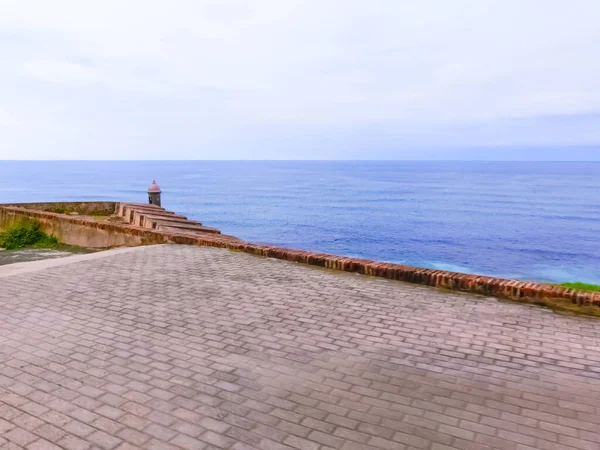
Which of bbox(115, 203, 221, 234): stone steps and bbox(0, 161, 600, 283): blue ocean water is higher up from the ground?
bbox(115, 203, 221, 234): stone steps

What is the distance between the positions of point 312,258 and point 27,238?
10.1 metres

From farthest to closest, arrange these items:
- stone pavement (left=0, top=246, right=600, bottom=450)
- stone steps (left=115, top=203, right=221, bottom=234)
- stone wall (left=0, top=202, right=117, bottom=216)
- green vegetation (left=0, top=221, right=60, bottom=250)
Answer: stone wall (left=0, top=202, right=117, bottom=216), green vegetation (left=0, top=221, right=60, bottom=250), stone steps (left=115, top=203, right=221, bottom=234), stone pavement (left=0, top=246, right=600, bottom=450)

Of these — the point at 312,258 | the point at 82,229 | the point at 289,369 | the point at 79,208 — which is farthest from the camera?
the point at 79,208

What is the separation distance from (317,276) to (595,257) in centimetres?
3255

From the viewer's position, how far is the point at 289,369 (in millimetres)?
4141

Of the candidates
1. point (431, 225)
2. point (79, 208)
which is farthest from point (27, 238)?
point (431, 225)

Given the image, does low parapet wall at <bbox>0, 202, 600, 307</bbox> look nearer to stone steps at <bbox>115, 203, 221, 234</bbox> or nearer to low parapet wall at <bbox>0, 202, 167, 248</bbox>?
low parapet wall at <bbox>0, 202, 167, 248</bbox>

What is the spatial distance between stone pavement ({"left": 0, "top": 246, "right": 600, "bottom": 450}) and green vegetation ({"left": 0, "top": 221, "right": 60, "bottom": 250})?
7.58 meters

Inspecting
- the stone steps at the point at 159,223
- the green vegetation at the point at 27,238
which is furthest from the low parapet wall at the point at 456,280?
the green vegetation at the point at 27,238

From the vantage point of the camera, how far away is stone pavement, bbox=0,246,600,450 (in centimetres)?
321

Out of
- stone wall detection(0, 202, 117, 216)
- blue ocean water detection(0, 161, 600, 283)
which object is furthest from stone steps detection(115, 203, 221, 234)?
blue ocean water detection(0, 161, 600, 283)

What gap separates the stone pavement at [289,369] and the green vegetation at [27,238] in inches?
299

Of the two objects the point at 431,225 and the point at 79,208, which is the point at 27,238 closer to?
the point at 79,208

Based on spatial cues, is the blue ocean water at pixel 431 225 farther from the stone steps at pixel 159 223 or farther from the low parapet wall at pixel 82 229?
the low parapet wall at pixel 82 229
